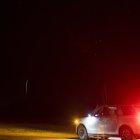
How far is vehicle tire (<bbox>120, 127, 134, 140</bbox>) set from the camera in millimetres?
20078

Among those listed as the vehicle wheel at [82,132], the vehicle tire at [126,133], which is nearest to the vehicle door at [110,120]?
the vehicle tire at [126,133]

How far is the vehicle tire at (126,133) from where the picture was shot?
790 inches

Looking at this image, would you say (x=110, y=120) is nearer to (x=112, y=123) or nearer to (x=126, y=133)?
(x=112, y=123)

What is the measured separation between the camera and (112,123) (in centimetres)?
2111

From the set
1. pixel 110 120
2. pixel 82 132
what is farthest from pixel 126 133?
pixel 82 132

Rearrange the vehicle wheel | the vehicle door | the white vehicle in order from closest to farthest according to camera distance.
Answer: the white vehicle, the vehicle door, the vehicle wheel

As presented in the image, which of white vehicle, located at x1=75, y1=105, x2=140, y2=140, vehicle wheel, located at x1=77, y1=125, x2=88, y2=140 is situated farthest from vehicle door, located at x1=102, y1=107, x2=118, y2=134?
vehicle wheel, located at x1=77, y1=125, x2=88, y2=140

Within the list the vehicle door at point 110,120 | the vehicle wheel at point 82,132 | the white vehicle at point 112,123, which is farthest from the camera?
the vehicle wheel at point 82,132

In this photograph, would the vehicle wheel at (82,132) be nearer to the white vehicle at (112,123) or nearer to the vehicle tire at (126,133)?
the white vehicle at (112,123)

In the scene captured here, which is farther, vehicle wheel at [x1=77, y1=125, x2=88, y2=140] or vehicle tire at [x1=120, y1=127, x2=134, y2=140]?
vehicle wheel at [x1=77, y1=125, x2=88, y2=140]

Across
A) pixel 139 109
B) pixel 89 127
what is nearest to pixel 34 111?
pixel 89 127

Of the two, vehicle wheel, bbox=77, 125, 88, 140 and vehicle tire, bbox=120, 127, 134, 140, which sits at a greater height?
vehicle wheel, bbox=77, 125, 88, 140

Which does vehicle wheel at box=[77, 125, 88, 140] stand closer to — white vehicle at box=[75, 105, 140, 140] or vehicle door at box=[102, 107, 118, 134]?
white vehicle at box=[75, 105, 140, 140]

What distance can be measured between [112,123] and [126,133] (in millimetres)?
1051
